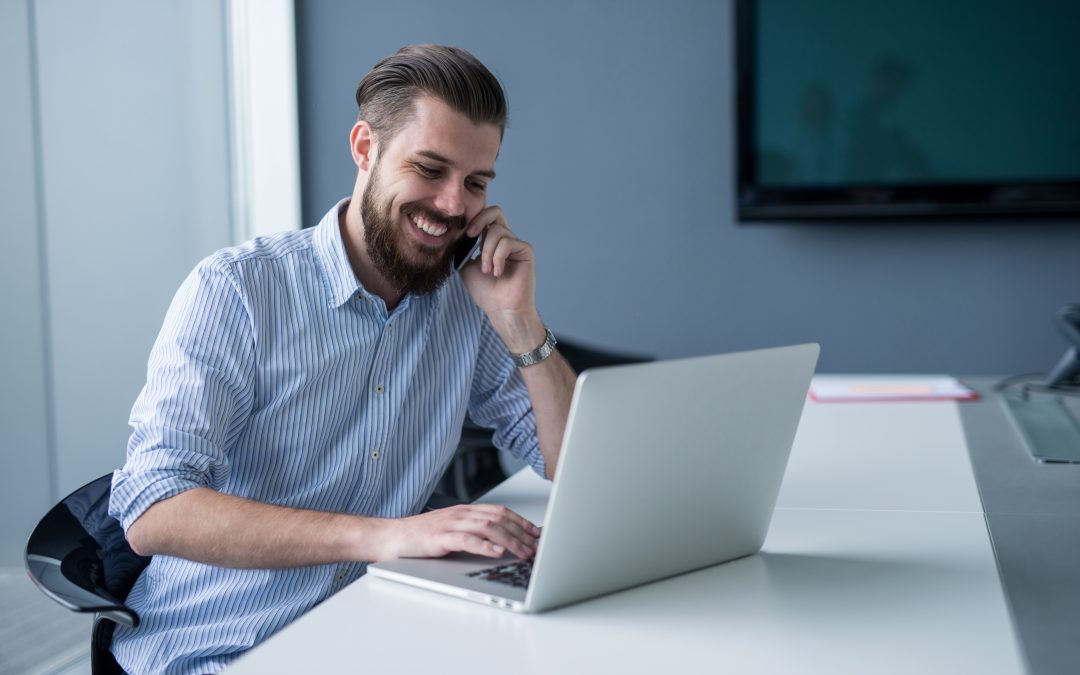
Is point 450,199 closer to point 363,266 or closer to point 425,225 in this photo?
point 425,225

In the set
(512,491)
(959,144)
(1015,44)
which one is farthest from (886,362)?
(512,491)

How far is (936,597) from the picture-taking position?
1.06 m

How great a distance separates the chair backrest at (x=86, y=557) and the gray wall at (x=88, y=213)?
1.13 metres

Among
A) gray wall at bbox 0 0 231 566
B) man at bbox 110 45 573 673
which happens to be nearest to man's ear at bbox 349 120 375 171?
man at bbox 110 45 573 673

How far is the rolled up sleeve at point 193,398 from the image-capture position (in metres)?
1.32

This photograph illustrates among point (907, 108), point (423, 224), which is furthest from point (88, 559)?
point (907, 108)

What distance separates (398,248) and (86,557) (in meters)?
0.63

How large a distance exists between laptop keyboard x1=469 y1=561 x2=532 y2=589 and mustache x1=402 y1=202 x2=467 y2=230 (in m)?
0.70

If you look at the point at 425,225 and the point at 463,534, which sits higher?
the point at 425,225

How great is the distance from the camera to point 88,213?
270 cm

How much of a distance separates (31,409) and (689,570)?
1924mm

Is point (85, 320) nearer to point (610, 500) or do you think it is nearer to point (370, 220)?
point (370, 220)

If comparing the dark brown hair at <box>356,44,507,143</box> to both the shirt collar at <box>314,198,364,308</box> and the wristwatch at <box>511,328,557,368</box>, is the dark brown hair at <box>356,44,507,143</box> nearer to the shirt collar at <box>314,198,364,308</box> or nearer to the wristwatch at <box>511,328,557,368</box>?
the shirt collar at <box>314,198,364,308</box>

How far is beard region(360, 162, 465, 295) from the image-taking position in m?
1.62
